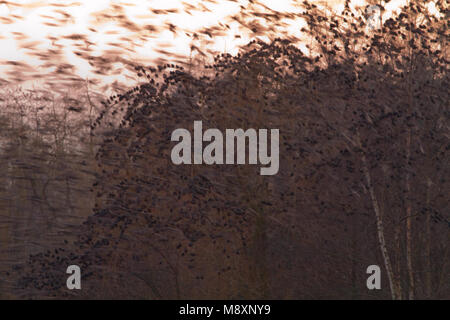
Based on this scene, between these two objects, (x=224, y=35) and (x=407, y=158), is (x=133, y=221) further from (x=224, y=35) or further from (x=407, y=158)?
(x=407, y=158)

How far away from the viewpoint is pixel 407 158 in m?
11.8

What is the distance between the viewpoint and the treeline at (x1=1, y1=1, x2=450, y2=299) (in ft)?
39.1

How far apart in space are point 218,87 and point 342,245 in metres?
3.94

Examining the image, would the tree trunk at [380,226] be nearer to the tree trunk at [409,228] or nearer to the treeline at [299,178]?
the treeline at [299,178]

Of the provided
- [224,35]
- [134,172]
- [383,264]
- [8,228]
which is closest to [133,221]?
[134,172]

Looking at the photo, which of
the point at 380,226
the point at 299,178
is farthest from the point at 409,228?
the point at 299,178

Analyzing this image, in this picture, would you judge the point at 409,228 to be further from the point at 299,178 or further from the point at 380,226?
the point at 299,178

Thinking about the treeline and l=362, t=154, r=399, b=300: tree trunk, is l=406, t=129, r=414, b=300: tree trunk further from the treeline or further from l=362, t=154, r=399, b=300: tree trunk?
l=362, t=154, r=399, b=300: tree trunk

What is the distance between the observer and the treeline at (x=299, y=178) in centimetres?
1191

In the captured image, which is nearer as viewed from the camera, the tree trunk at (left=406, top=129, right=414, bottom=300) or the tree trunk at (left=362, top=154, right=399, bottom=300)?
the tree trunk at (left=362, top=154, right=399, bottom=300)

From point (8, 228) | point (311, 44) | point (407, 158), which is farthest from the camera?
point (8, 228)

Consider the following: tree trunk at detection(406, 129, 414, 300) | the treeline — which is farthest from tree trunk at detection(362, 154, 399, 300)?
tree trunk at detection(406, 129, 414, 300)

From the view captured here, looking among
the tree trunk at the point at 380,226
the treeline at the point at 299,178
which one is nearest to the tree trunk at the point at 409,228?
the treeline at the point at 299,178

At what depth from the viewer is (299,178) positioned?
1213cm
